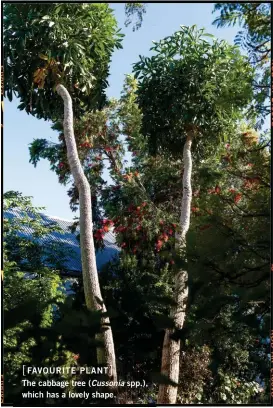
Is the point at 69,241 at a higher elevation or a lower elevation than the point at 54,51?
lower

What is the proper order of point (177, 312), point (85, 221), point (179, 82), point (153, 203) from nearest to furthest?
1. point (177, 312)
2. point (85, 221)
3. point (179, 82)
4. point (153, 203)

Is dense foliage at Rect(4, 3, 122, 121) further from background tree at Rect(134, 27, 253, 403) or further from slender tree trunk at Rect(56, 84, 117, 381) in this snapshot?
background tree at Rect(134, 27, 253, 403)

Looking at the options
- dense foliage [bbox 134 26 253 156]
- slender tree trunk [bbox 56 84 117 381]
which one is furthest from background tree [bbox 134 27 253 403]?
slender tree trunk [bbox 56 84 117 381]

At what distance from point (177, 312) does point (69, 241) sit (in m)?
8.80

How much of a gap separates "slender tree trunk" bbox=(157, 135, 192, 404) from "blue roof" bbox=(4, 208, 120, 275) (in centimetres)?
340

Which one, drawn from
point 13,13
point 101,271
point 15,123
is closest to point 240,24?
point 13,13

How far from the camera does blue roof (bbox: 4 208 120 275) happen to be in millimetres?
8773

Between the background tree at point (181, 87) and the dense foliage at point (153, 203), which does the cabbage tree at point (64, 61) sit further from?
the background tree at point (181, 87)

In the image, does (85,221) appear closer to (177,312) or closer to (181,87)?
(181,87)

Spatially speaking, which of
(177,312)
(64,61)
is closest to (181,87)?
(64,61)

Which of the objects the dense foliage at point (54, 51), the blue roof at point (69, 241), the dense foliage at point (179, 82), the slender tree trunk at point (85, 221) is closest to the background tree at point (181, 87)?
the dense foliage at point (179, 82)

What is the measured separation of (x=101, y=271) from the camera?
840cm

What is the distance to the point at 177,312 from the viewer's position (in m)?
1.13

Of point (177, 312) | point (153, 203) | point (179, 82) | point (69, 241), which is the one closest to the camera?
point (177, 312)
